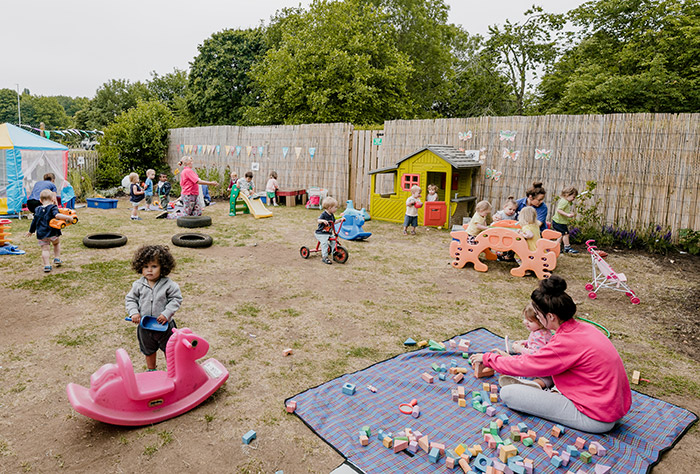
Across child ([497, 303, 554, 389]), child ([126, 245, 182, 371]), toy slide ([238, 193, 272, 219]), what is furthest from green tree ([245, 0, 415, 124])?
child ([497, 303, 554, 389])

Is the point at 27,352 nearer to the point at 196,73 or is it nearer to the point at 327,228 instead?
the point at 327,228

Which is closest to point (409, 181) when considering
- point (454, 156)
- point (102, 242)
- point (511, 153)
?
point (454, 156)

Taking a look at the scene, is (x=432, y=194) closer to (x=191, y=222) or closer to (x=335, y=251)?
(x=335, y=251)

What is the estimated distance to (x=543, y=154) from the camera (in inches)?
441

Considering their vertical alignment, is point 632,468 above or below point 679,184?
below

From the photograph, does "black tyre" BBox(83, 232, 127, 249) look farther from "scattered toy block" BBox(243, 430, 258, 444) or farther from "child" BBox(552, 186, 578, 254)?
"child" BBox(552, 186, 578, 254)

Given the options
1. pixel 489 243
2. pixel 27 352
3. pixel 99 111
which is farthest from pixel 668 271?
pixel 99 111

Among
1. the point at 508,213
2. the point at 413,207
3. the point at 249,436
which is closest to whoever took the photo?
the point at 249,436

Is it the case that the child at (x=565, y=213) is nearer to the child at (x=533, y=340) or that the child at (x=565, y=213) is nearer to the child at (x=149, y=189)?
the child at (x=533, y=340)

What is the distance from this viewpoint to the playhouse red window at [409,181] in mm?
12359

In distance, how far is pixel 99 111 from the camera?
5438 cm

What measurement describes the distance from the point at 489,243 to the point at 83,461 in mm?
6874

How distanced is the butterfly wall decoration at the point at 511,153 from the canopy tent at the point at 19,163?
549 inches

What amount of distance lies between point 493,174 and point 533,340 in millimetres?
8762
